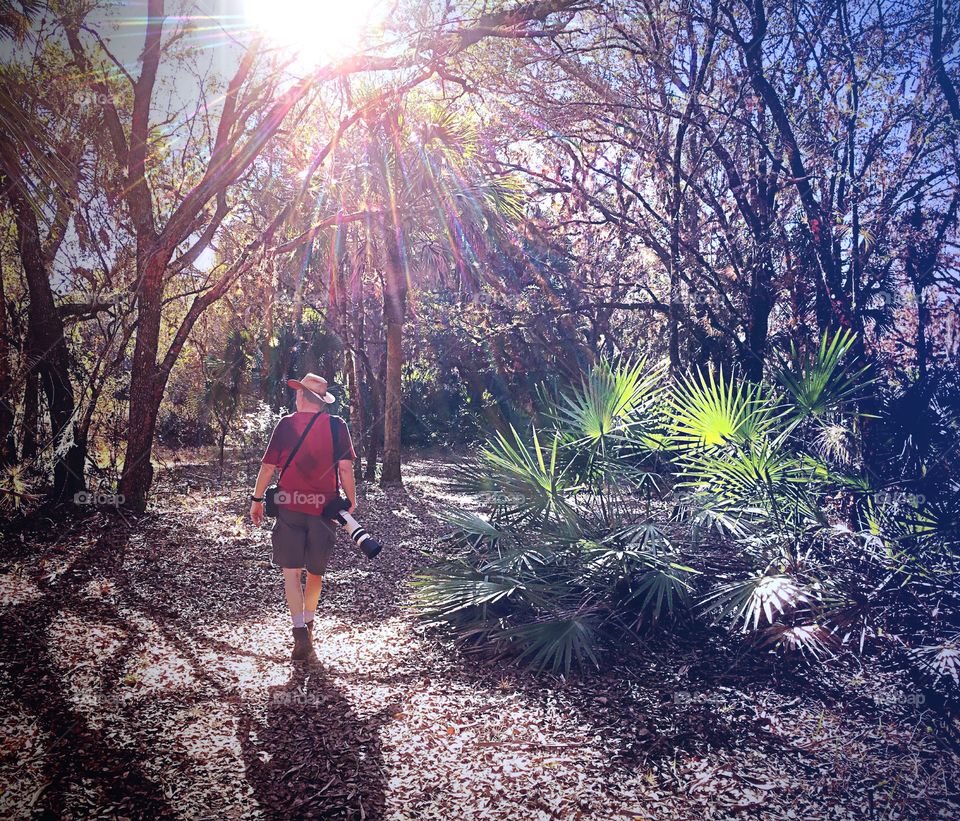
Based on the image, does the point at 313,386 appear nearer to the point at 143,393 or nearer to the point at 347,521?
the point at 347,521

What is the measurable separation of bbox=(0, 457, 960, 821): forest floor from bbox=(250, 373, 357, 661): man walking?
0.47 m

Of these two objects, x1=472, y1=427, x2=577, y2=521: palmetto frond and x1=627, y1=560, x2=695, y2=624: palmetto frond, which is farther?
x1=472, y1=427, x2=577, y2=521: palmetto frond

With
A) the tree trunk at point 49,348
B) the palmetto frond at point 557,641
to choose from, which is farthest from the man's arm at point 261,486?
the tree trunk at point 49,348

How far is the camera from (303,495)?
4.73m

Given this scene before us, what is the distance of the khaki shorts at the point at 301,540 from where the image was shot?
4715 millimetres

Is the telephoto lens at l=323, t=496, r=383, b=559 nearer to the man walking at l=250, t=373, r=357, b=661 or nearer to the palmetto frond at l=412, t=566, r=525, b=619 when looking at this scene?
the man walking at l=250, t=373, r=357, b=661

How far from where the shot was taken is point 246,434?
69.1ft

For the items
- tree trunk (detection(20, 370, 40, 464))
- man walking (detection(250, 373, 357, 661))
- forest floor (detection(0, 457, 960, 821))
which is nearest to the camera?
forest floor (detection(0, 457, 960, 821))

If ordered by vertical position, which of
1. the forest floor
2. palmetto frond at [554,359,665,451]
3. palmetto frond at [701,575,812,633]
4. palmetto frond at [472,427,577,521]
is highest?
palmetto frond at [554,359,665,451]

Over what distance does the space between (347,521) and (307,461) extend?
526 mm

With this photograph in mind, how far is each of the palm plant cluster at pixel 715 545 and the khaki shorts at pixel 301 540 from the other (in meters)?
1.23

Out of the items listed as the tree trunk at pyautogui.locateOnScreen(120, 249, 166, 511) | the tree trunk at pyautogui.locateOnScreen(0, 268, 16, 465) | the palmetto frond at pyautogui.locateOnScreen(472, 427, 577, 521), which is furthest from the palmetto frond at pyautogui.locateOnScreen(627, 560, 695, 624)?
the tree trunk at pyautogui.locateOnScreen(120, 249, 166, 511)

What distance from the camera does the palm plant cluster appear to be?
14.5 feet

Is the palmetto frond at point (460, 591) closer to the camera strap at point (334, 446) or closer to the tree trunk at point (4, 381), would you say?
the camera strap at point (334, 446)
